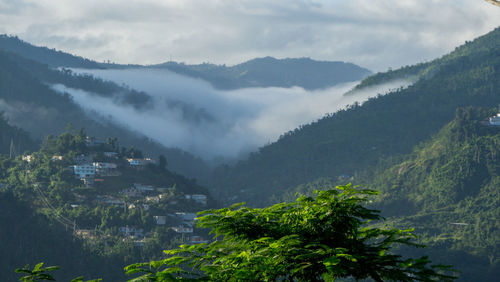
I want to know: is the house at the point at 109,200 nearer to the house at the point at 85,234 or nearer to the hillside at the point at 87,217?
the hillside at the point at 87,217

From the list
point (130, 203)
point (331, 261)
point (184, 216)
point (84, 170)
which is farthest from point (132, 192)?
point (331, 261)

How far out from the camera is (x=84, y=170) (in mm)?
196625

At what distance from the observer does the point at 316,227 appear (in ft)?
48.5

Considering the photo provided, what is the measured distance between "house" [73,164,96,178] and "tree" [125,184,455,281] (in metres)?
183

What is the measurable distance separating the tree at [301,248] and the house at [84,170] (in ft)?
602

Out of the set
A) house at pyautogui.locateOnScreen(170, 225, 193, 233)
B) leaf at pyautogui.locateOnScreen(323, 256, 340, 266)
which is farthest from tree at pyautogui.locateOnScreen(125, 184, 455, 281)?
house at pyautogui.locateOnScreen(170, 225, 193, 233)

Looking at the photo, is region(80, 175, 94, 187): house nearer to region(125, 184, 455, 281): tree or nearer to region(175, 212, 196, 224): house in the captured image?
region(175, 212, 196, 224): house

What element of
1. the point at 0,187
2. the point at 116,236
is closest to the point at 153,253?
the point at 116,236

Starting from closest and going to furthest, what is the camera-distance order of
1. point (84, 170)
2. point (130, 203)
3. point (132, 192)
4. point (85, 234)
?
point (85, 234) → point (130, 203) → point (132, 192) → point (84, 170)

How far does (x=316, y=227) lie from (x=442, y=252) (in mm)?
163460

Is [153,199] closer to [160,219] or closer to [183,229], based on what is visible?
[160,219]

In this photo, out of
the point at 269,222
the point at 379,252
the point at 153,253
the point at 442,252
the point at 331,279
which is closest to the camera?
the point at 331,279

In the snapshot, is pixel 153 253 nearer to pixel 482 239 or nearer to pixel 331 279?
pixel 482 239

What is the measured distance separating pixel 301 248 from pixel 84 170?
18633 cm
